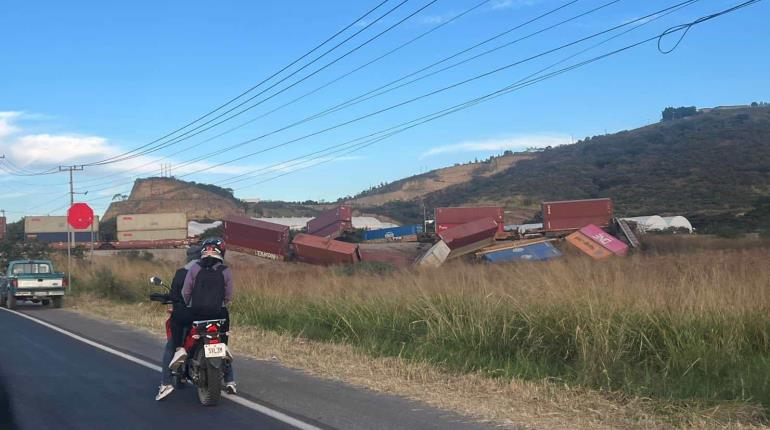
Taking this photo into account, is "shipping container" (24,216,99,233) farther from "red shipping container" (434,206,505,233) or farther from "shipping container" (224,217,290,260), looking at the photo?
"red shipping container" (434,206,505,233)

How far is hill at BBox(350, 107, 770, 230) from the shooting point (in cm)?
5719

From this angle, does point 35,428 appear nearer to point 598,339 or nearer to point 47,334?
point 598,339

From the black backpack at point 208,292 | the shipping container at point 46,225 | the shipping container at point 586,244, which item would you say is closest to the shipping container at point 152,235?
the shipping container at point 46,225

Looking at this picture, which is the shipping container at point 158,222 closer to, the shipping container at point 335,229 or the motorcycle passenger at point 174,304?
the shipping container at point 335,229

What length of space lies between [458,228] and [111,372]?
2951 cm

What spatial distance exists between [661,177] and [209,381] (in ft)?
230

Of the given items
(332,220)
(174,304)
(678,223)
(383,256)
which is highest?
(332,220)

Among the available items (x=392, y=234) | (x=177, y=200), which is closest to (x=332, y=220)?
(x=392, y=234)

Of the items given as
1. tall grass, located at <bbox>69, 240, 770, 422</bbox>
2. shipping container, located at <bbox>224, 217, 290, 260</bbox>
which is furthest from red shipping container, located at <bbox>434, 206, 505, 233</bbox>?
tall grass, located at <bbox>69, 240, 770, 422</bbox>

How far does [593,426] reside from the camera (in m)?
7.46

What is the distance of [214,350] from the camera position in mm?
8625

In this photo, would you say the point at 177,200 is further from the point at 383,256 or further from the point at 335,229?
the point at 383,256

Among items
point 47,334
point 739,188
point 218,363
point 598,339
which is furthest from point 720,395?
point 739,188

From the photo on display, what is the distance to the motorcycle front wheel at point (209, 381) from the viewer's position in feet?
28.3
